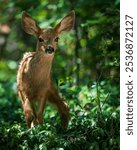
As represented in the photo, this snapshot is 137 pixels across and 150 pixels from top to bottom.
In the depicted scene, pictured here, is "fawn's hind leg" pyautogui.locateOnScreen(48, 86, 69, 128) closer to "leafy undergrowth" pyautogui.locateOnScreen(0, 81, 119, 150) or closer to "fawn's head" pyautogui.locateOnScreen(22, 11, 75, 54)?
"leafy undergrowth" pyautogui.locateOnScreen(0, 81, 119, 150)

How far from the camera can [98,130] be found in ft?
27.5

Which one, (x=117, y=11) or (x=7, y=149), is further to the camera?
(x=117, y=11)

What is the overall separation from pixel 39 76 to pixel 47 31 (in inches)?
22.2

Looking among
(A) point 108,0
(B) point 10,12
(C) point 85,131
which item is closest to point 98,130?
(C) point 85,131

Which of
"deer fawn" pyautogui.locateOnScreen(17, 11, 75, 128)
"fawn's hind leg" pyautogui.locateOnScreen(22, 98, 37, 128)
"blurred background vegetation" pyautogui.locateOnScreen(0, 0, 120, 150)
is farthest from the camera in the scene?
"deer fawn" pyautogui.locateOnScreen(17, 11, 75, 128)

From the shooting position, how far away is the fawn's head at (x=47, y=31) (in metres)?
9.40

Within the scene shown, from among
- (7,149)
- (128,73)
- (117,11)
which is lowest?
(7,149)

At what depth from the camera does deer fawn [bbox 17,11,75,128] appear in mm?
9359

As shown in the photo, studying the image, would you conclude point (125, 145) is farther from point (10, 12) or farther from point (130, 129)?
point (10, 12)

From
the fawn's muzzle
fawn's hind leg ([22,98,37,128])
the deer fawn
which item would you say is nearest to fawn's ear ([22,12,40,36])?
the deer fawn

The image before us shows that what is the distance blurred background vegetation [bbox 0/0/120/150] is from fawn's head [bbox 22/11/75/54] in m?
0.51

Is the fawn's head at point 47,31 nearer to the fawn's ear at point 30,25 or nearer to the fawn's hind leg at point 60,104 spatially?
the fawn's ear at point 30,25

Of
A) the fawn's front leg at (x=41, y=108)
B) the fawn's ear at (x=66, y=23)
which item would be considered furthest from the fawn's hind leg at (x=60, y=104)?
the fawn's ear at (x=66, y=23)

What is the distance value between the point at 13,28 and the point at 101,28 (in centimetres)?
575
